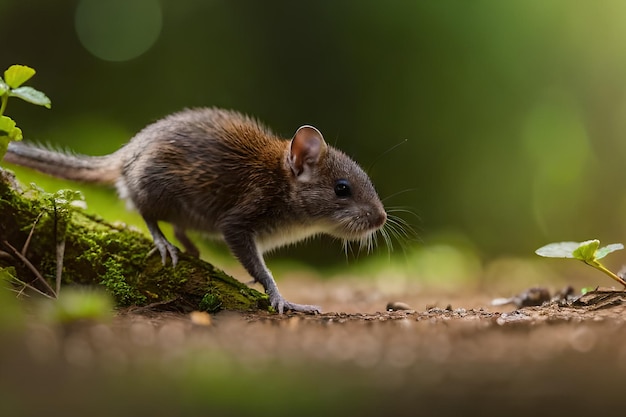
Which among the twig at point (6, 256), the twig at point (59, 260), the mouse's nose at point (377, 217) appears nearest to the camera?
the twig at point (59, 260)

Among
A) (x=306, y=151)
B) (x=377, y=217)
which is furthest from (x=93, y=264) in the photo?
(x=377, y=217)

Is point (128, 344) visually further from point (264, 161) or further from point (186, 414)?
point (264, 161)

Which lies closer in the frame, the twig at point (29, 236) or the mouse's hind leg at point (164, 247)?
the twig at point (29, 236)

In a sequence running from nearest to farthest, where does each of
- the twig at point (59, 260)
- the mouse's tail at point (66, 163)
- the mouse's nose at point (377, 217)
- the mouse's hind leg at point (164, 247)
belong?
the twig at point (59, 260)
the mouse's hind leg at point (164, 247)
the mouse's nose at point (377, 217)
the mouse's tail at point (66, 163)

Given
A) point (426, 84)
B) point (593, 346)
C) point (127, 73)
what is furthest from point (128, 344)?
point (426, 84)

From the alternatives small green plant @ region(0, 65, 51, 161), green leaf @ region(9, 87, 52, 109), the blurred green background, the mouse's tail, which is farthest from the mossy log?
the blurred green background

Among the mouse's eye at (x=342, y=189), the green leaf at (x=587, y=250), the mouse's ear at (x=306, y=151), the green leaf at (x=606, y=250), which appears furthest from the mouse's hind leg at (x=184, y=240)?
the green leaf at (x=606, y=250)

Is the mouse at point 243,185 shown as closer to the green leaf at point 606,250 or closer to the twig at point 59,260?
the twig at point 59,260
